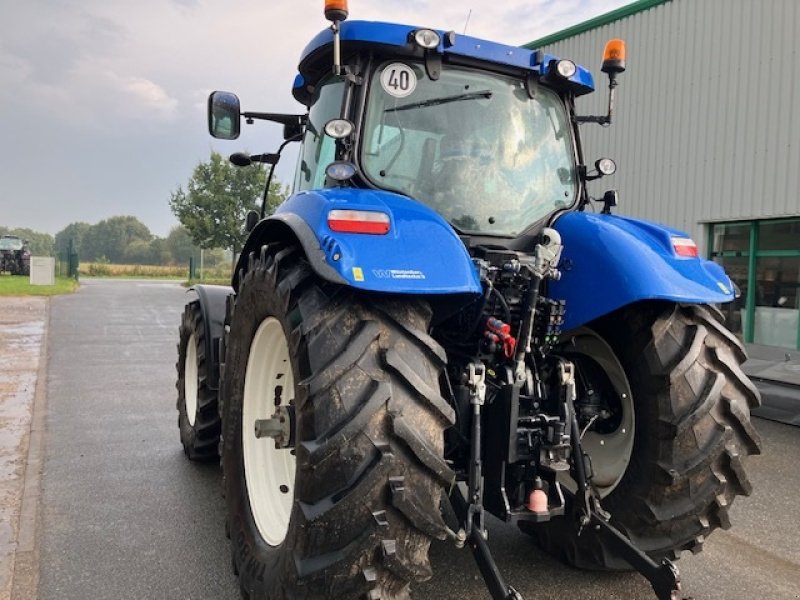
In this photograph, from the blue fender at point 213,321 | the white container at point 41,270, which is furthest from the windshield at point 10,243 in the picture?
the blue fender at point 213,321

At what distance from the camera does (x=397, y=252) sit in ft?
7.37

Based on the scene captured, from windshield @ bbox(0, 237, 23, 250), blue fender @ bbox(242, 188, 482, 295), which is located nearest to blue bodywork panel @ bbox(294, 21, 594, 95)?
blue fender @ bbox(242, 188, 482, 295)

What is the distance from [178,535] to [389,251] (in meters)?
2.44

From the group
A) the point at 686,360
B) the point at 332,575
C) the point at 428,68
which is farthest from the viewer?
the point at 428,68

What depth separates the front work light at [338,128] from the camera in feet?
9.11

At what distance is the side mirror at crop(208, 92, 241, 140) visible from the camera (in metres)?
3.82

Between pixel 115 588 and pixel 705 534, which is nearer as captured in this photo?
pixel 705 534

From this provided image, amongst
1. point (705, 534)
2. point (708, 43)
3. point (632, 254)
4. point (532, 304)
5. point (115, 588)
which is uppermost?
point (708, 43)

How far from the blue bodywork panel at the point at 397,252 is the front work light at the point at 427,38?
0.80m

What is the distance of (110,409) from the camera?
21.9 feet

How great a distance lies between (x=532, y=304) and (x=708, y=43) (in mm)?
11348

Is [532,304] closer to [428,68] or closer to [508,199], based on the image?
[508,199]

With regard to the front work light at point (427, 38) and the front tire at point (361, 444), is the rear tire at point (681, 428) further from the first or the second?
the front work light at point (427, 38)

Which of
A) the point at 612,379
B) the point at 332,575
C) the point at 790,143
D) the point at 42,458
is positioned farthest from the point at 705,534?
the point at 790,143
